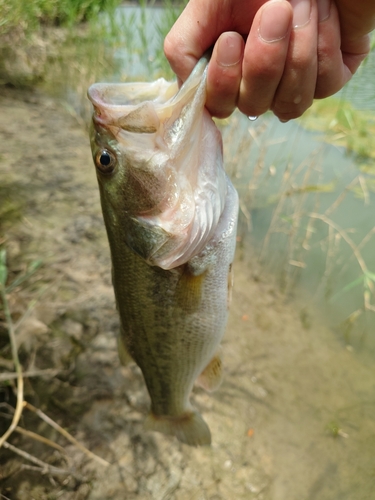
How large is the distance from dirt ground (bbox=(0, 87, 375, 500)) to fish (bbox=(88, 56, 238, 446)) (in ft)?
3.17

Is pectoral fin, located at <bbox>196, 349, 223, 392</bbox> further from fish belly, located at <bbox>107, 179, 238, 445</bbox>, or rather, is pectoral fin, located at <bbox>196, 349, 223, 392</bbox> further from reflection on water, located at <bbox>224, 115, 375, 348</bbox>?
reflection on water, located at <bbox>224, 115, 375, 348</bbox>

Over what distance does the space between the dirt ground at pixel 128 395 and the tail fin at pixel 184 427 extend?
47 centimetres

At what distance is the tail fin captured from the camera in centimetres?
171

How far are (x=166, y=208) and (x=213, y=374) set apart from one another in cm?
91

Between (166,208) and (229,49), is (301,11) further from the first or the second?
(166,208)

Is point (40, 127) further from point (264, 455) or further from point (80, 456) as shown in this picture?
point (264, 455)

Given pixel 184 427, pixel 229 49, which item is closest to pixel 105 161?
pixel 229 49

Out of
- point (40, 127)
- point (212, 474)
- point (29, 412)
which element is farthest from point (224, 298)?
point (40, 127)

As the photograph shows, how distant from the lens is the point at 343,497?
2.23m

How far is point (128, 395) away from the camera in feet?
7.45

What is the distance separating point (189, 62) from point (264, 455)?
2.32 metres

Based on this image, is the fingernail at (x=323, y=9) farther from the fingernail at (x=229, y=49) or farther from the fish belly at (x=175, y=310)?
the fish belly at (x=175, y=310)

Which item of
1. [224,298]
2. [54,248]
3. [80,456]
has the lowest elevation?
[80,456]

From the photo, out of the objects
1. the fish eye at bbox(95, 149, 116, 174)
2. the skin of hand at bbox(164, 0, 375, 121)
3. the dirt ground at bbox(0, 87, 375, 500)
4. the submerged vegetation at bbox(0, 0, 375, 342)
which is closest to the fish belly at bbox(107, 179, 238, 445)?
the fish eye at bbox(95, 149, 116, 174)
